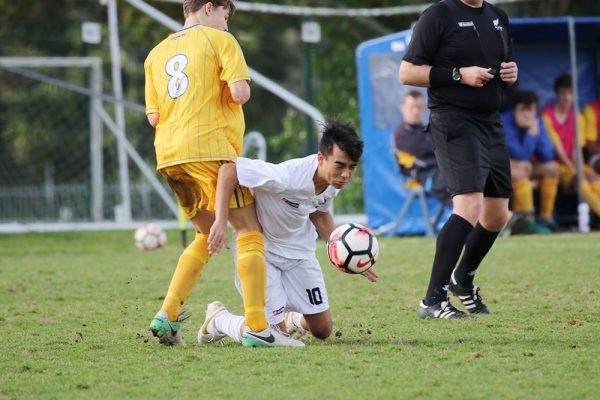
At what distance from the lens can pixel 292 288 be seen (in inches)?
218

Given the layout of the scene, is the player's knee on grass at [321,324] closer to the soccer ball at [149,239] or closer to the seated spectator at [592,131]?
the soccer ball at [149,239]

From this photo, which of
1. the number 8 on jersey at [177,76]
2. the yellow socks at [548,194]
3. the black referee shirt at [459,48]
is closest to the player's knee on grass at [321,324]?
the number 8 on jersey at [177,76]

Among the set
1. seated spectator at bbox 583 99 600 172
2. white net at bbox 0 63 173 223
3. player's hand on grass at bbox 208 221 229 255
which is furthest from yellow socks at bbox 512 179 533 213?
player's hand on grass at bbox 208 221 229 255

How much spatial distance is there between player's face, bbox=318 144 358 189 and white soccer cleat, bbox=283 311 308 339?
3.09 feet

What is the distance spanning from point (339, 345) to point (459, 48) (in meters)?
1.95

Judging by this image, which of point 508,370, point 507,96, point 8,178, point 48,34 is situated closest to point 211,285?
point 508,370

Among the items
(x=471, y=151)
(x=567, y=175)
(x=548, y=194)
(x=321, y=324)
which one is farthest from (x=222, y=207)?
(x=567, y=175)

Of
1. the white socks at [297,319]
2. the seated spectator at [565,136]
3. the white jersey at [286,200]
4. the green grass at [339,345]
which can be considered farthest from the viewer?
the seated spectator at [565,136]

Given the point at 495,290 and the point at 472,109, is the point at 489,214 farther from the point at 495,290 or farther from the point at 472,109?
the point at 495,290

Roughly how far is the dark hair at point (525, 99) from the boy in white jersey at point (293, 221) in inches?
299

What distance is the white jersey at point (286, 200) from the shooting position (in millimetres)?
5191

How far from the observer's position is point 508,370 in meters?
4.45

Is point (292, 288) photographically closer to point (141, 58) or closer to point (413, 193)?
point (413, 193)

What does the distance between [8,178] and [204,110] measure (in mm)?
15690
